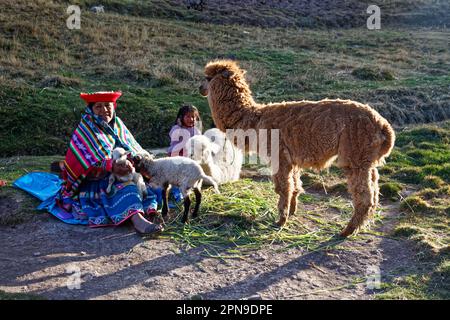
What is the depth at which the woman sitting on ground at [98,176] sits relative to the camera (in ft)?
17.1

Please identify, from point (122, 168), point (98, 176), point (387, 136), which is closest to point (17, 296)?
point (122, 168)

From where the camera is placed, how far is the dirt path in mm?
3998

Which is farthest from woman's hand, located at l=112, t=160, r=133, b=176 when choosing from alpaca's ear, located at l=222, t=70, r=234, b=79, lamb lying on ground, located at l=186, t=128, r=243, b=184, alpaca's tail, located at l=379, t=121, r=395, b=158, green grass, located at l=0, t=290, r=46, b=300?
alpaca's tail, located at l=379, t=121, r=395, b=158

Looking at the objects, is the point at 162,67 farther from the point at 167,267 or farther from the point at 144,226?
the point at 167,267

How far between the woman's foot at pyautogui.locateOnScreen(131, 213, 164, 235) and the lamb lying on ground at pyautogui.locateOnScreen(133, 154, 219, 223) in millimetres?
349

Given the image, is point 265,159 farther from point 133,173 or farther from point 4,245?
point 4,245

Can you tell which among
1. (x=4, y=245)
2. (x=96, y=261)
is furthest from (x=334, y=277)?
(x=4, y=245)

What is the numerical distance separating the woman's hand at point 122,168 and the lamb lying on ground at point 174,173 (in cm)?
11

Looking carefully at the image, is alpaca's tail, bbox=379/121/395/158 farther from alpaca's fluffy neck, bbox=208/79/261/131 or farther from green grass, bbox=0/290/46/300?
green grass, bbox=0/290/46/300

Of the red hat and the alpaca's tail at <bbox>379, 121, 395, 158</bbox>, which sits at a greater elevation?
the red hat

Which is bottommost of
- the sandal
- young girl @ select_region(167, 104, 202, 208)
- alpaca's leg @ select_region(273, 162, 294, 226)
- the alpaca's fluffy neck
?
the sandal

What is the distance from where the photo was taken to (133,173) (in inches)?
206

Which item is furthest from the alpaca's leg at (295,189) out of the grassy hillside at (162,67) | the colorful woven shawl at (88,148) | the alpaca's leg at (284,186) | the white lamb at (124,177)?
the grassy hillside at (162,67)
